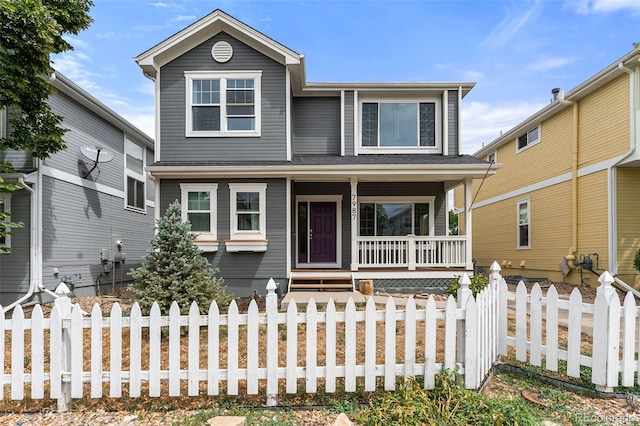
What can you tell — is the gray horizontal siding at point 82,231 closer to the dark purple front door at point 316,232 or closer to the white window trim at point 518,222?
the dark purple front door at point 316,232

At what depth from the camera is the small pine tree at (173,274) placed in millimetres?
5414

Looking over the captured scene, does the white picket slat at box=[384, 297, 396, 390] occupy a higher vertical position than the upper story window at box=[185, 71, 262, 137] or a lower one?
lower

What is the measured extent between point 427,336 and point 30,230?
9987 millimetres

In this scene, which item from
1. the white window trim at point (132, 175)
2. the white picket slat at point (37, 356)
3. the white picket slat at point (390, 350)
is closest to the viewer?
the white picket slat at point (37, 356)

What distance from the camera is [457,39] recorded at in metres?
11.2

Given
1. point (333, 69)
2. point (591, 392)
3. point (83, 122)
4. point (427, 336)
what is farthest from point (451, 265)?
point (83, 122)

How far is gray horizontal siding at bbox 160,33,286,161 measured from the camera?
10.2 metres

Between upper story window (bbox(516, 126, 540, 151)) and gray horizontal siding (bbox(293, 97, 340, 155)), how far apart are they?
26.9 feet

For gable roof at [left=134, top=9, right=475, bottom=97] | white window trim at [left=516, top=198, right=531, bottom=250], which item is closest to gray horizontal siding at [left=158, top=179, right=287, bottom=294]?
gable roof at [left=134, top=9, right=475, bottom=97]

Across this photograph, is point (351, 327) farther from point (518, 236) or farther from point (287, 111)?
point (518, 236)

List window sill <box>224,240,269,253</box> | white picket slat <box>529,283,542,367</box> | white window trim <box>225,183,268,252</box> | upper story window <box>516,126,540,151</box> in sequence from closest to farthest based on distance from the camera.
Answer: white picket slat <box>529,283,542,367</box>, window sill <box>224,240,269,253</box>, white window trim <box>225,183,268,252</box>, upper story window <box>516,126,540,151</box>

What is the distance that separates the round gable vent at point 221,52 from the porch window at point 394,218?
20.6 feet

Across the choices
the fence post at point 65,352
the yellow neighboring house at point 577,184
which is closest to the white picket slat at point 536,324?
the fence post at point 65,352

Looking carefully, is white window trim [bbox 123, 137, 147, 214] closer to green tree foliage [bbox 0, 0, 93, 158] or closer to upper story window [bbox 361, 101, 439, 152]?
green tree foliage [bbox 0, 0, 93, 158]
